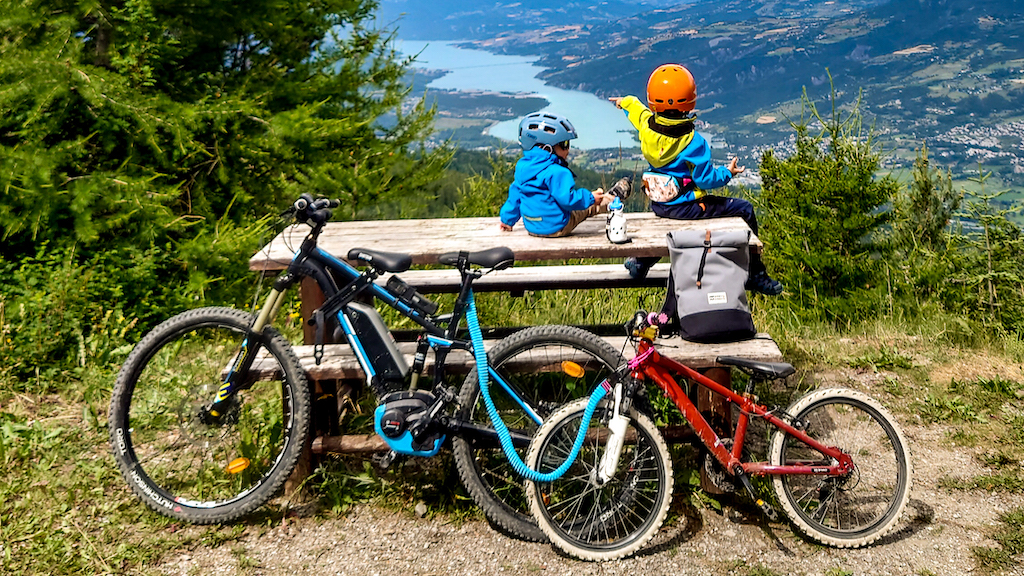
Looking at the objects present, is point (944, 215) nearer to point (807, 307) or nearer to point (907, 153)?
point (807, 307)

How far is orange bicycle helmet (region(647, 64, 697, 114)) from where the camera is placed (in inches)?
158

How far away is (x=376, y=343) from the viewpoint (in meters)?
3.33

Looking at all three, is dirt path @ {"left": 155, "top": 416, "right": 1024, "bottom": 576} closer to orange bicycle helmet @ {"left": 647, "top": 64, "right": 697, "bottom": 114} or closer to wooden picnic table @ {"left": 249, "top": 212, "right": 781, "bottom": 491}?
wooden picnic table @ {"left": 249, "top": 212, "right": 781, "bottom": 491}

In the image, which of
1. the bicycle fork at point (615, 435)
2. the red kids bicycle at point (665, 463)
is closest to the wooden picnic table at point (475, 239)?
the red kids bicycle at point (665, 463)

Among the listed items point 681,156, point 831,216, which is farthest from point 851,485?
point 831,216

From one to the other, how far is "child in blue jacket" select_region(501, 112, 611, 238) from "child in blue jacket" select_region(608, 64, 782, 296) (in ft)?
1.51

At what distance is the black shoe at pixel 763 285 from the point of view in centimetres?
413

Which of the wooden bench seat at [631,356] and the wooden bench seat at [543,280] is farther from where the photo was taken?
the wooden bench seat at [543,280]

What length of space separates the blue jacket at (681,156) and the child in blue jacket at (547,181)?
45 centimetres

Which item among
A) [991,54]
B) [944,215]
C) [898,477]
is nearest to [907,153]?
[991,54]

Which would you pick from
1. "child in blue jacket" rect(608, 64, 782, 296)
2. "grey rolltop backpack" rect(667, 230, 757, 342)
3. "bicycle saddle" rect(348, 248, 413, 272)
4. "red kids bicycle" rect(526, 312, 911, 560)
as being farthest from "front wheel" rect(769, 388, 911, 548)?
"bicycle saddle" rect(348, 248, 413, 272)

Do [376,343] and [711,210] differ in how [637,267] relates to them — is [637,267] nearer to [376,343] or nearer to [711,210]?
[711,210]

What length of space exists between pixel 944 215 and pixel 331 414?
961cm

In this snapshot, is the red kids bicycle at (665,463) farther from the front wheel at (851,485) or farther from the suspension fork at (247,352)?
the suspension fork at (247,352)
